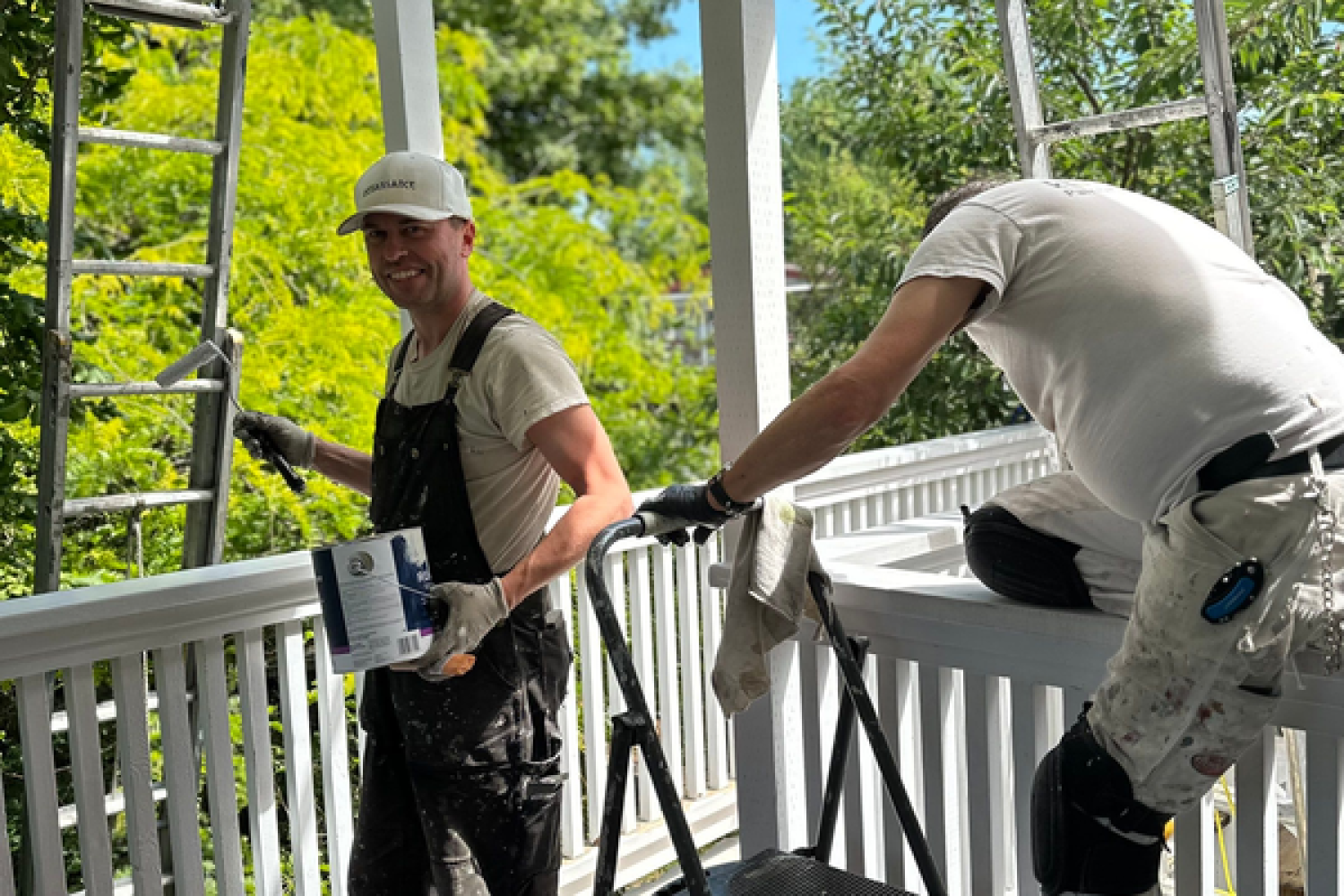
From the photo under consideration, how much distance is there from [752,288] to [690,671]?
5.53 ft

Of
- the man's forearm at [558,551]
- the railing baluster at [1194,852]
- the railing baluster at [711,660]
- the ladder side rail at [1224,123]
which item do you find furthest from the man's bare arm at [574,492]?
the ladder side rail at [1224,123]

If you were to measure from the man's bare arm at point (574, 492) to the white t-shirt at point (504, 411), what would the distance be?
3 cm

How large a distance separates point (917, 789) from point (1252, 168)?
4.27 metres

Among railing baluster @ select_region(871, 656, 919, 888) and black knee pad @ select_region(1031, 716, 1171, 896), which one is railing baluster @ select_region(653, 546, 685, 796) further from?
black knee pad @ select_region(1031, 716, 1171, 896)

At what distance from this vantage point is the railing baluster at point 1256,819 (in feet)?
5.95

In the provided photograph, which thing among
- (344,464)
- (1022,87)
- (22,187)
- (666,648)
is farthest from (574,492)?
(22,187)

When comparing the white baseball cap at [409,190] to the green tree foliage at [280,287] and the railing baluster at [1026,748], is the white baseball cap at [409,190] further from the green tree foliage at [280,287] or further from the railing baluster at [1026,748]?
the green tree foliage at [280,287]

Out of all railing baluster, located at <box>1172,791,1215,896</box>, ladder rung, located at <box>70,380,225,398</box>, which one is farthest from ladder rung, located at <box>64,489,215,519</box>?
railing baluster, located at <box>1172,791,1215,896</box>

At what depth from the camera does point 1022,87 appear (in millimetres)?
3471

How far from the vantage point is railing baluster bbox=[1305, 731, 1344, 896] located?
1726 mm

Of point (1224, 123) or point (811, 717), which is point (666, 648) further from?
point (1224, 123)

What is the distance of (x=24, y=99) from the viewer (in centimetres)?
374

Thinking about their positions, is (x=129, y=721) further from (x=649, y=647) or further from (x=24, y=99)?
(x=24, y=99)

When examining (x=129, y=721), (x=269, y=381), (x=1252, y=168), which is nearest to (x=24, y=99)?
(x=269, y=381)
